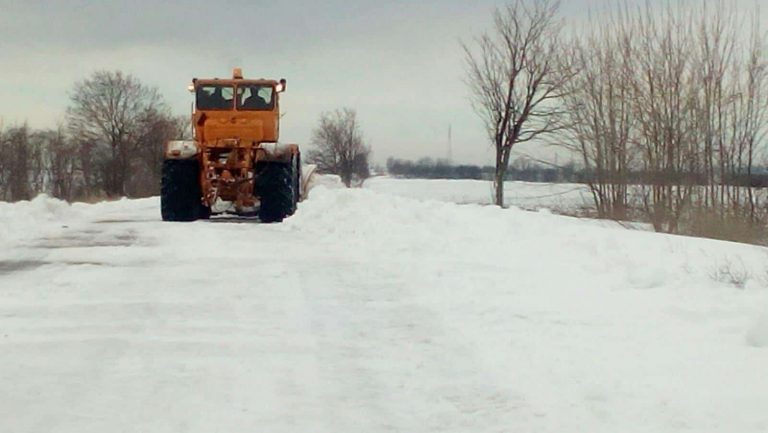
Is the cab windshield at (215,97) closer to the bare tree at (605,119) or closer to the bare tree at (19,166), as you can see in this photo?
the bare tree at (605,119)

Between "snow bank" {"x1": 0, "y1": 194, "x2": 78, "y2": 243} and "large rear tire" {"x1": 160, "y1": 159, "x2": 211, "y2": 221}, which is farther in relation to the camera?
"large rear tire" {"x1": 160, "y1": 159, "x2": 211, "y2": 221}

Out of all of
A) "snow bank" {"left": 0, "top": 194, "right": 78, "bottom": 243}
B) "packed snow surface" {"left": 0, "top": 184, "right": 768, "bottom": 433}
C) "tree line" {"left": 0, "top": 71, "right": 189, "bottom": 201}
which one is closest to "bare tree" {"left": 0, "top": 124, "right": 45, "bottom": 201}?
"tree line" {"left": 0, "top": 71, "right": 189, "bottom": 201}

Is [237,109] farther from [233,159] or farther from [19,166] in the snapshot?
[19,166]

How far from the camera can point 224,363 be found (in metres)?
5.40

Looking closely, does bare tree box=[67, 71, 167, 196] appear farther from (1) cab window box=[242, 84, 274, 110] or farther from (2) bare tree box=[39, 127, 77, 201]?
(1) cab window box=[242, 84, 274, 110]

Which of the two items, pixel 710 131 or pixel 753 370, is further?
pixel 710 131

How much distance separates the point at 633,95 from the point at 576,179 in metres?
3.41

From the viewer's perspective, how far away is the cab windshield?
1992cm

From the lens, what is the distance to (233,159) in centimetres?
1867

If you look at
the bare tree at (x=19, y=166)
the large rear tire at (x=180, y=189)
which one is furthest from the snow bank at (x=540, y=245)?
the bare tree at (x=19, y=166)

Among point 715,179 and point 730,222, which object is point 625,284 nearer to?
point 730,222

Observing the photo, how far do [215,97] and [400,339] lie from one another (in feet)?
49.3

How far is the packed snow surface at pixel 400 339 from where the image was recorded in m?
4.32

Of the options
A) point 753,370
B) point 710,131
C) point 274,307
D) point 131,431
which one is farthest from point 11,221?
point 710,131
